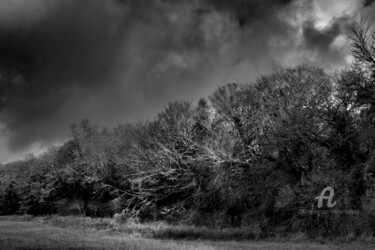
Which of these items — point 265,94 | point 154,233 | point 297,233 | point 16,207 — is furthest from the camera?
point 16,207

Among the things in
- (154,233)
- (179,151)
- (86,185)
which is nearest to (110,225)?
(154,233)

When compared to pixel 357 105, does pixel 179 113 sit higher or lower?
higher

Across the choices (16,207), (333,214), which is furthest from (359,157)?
(16,207)

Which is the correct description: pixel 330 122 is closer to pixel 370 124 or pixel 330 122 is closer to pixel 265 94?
pixel 370 124

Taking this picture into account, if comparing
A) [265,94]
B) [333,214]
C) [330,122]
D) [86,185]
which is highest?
[265,94]

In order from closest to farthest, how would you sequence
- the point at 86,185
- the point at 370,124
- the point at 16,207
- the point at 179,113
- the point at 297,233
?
the point at 370,124, the point at 297,233, the point at 179,113, the point at 86,185, the point at 16,207

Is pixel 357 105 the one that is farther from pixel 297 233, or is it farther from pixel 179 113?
pixel 179 113

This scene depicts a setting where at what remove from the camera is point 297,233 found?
21.2 metres

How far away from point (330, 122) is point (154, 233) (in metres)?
14.9

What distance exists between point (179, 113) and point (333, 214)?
20830mm

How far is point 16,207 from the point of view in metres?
62.2

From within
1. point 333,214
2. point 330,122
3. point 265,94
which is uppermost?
point 265,94

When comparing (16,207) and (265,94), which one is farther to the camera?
(16,207)

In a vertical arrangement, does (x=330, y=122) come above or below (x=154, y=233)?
above
